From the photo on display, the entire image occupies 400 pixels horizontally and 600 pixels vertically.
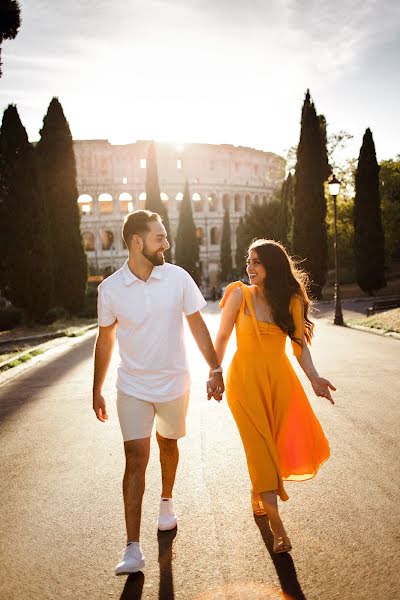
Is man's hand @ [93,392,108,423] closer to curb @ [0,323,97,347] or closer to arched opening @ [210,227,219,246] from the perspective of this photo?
curb @ [0,323,97,347]

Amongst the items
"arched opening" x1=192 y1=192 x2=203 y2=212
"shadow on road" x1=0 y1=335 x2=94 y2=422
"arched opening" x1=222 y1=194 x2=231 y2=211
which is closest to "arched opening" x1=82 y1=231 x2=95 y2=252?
"arched opening" x1=192 y1=192 x2=203 y2=212

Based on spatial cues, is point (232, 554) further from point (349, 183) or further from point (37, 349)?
point (349, 183)

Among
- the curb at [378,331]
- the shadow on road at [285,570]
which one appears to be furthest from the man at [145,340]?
the curb at [378,331]

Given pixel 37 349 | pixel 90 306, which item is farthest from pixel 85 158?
pixel 37 349

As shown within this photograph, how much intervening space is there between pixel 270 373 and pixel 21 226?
22391 millimetres

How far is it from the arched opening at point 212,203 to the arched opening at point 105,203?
609 inches

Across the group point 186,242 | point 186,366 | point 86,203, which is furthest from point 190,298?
point 86,203

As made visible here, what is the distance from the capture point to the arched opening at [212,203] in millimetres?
101250

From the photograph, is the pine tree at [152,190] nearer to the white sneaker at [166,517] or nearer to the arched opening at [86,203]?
the arched opening at [86,203]

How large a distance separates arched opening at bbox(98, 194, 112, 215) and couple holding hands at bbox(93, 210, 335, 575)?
314 feet

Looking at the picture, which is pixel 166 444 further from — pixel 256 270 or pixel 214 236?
pixel 214 236

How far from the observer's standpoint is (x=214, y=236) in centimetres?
9938

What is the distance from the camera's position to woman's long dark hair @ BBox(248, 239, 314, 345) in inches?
162

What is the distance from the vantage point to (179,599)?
324cm
